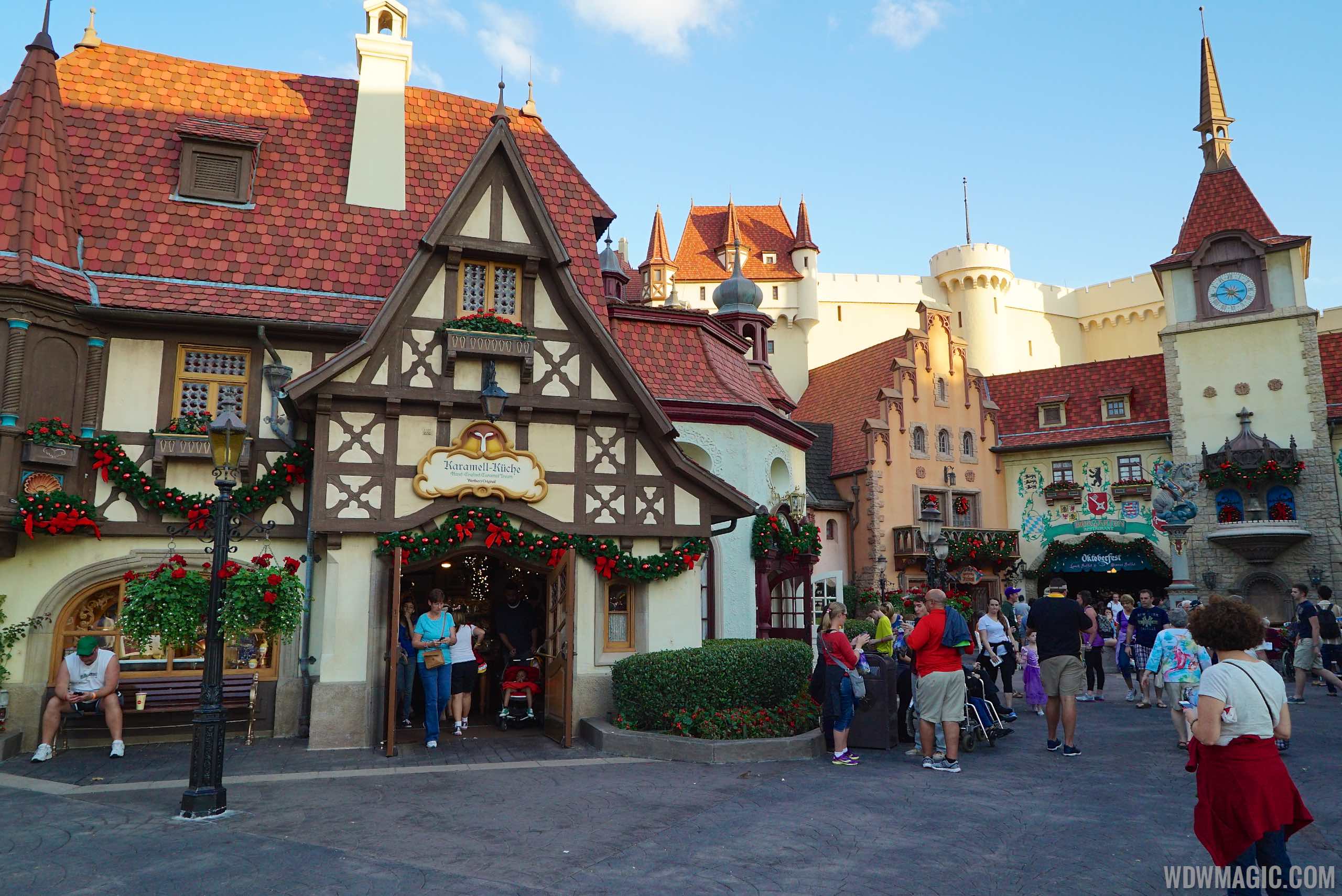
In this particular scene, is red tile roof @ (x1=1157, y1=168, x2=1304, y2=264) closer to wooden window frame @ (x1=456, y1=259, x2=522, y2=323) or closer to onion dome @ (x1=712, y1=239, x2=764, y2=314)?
onion dome @ (x1=712, y1=239, x2=764, y2=314)

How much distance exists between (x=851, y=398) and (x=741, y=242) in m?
22.8

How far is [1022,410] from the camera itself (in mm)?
39500

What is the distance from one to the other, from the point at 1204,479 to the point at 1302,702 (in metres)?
20.8

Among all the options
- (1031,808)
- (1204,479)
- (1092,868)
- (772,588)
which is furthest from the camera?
(1204,479)

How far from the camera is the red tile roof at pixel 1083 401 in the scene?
36.7m

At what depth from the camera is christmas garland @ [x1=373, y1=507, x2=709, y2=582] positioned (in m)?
12.4

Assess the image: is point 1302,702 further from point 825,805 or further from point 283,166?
point 283,166

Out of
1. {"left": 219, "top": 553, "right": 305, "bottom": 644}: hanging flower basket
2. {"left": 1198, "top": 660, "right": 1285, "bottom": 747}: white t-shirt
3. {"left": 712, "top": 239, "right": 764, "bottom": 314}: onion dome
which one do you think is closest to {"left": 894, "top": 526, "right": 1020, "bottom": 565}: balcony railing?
{"left": 712, "top": 239, "right": 764, "bottom": 314}: onion dome

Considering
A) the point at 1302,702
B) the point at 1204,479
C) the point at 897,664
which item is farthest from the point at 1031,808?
the point at 1204,479

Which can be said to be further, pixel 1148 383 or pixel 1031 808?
pixel 1148 383

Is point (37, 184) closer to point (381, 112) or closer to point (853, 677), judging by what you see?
point (381, 112)

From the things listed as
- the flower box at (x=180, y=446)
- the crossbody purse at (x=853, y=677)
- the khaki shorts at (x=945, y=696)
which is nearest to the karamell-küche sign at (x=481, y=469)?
the flower box at (x=180, y=446)

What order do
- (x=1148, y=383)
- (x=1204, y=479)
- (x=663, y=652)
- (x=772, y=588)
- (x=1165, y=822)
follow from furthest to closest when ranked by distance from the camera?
1. (x=1148, y=383)
2. (x=1204, y=479)
3. (x=772, y=588)
4. (x=663, y=652)
5. (x=1165, y=822)

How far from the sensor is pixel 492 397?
40.5 feet
